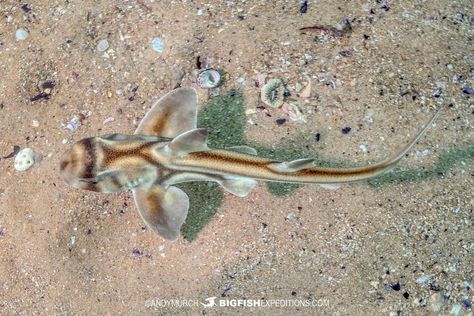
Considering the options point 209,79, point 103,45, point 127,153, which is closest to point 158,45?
point 103,45

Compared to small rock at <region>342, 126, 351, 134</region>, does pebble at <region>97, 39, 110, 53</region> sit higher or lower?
higher

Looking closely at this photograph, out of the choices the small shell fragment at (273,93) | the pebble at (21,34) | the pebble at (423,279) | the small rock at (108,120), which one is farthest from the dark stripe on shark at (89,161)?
the pebble at (423,279)

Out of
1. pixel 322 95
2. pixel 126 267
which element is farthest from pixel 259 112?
pixel 126 267

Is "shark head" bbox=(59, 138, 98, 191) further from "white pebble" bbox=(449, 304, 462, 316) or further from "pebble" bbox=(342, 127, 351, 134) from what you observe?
"white pebble" bbox=(449, 304, 462, 316)

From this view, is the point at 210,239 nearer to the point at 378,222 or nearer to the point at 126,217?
the point at 126,217

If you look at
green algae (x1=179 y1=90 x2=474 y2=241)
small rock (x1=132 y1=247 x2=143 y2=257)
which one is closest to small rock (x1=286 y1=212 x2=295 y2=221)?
green algae (x1=179 y1=90 x2=474 y2=241)

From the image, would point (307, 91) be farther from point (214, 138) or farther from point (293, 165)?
point (293, 165)
